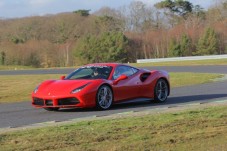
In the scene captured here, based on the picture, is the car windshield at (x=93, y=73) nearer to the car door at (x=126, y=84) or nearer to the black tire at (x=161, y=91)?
the car door at (x=126, y=84)

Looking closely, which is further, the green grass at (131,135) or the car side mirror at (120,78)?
the car side mirror at (120,78)

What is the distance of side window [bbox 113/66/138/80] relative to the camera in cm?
1296

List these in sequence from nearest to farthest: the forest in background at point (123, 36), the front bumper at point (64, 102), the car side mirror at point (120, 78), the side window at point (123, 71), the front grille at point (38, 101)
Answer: the front bumper at point (64, 102) < the front grille at point (38, 101) < the car side mirror at point (120, 78) < the side window at point (123, 71) < the forest in background at point (123, 36)

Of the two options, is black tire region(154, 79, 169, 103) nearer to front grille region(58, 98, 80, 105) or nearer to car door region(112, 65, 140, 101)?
car door region(112, 65, 140, 101)

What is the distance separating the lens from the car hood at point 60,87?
12.0 m

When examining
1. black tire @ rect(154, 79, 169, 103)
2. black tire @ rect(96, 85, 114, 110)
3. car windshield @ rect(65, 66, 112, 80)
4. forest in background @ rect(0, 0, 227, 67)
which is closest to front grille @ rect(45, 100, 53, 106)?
black tire @ rect(96, 85, 114, 110)

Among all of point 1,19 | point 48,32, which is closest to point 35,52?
point 48,32

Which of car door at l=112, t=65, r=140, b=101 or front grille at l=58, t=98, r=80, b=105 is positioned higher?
A: car door at l=112, t=65, r=140, b=101

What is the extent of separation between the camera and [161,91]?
14141 millimetres

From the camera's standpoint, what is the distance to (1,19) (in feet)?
540

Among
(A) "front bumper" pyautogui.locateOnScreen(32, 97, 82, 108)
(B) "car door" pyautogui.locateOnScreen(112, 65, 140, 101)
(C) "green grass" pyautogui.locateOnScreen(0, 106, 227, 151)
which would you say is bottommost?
(C) "green grass" pyautogui.locateOnScreen(0, 106, 227, 151)

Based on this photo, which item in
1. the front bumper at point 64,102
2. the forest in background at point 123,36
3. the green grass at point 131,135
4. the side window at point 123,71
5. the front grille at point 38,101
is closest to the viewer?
the green grass at point 131,135

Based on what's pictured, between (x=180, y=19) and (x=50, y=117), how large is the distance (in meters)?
102

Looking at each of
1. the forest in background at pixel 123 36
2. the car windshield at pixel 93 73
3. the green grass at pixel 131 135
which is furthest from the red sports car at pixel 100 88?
the forest in background at pixel 123 36
